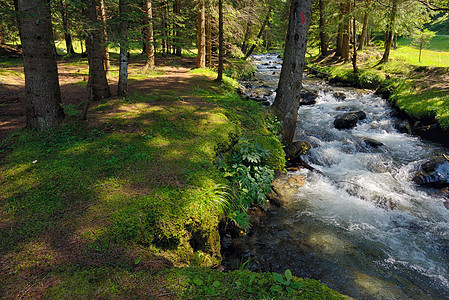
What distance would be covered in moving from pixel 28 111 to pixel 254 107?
21.7ft

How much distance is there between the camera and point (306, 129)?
437 inches

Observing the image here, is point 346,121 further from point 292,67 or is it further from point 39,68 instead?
point 39,68

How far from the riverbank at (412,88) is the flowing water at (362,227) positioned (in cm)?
121

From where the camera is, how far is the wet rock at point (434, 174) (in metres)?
7.08

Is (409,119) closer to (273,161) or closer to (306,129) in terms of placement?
(306,129)

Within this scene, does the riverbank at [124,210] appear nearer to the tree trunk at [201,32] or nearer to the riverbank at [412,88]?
the riverbank at [412,88]

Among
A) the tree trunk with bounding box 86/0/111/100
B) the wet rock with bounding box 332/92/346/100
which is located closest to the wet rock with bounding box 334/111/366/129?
the wet rock with bounding box 332/92/346/100

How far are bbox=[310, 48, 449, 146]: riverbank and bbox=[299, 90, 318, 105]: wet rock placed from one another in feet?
4.99

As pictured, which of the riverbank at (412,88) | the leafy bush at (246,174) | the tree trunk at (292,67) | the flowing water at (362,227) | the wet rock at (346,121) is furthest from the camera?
the wet rock at (346,121)

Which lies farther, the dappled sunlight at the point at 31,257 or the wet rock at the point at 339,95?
the wet rock at the point at 339,95

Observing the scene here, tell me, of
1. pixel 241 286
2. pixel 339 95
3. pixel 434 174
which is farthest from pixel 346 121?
pixel 241 286

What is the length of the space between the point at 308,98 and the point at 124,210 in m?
14.2

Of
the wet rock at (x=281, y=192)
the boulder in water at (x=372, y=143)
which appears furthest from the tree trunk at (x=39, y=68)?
the boulder in water at (x=372, y=143)

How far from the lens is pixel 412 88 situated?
13438 millimetres
